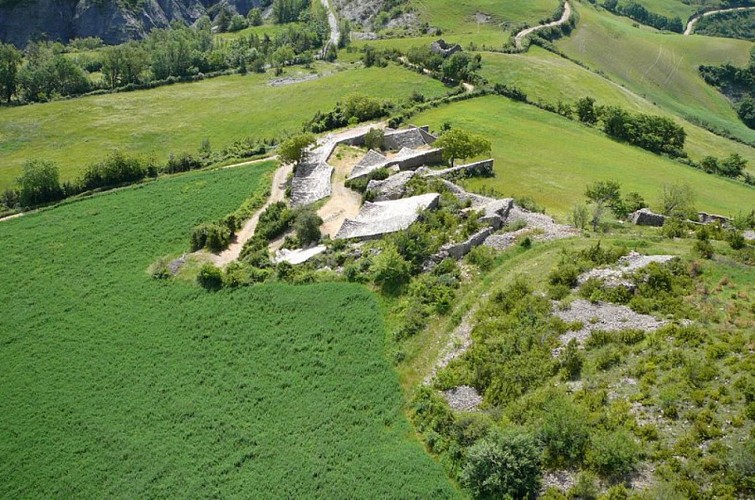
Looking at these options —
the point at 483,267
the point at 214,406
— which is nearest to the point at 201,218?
the point at 214,406

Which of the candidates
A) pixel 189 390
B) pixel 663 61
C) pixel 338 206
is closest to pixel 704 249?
pixel 338 206

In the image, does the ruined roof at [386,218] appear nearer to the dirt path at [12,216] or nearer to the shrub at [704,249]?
the shrub at [704,249]

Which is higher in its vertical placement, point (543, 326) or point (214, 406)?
point (543, 326)

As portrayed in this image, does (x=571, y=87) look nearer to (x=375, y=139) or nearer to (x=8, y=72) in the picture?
(x=375, y=139)

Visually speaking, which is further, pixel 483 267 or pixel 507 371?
pixel 483 267

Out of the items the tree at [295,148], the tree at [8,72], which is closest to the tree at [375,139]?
the tree at [295,148]

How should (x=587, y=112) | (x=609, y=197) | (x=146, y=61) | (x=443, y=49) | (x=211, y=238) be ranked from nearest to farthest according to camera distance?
1. (x=211, y=238)
2. (x=609, y=197)
3. (x=587, y=112)
4. (x=443, y=49)
5. (x=146, y=61)

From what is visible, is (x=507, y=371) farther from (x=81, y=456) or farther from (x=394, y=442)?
→ (x=81, y=456)
